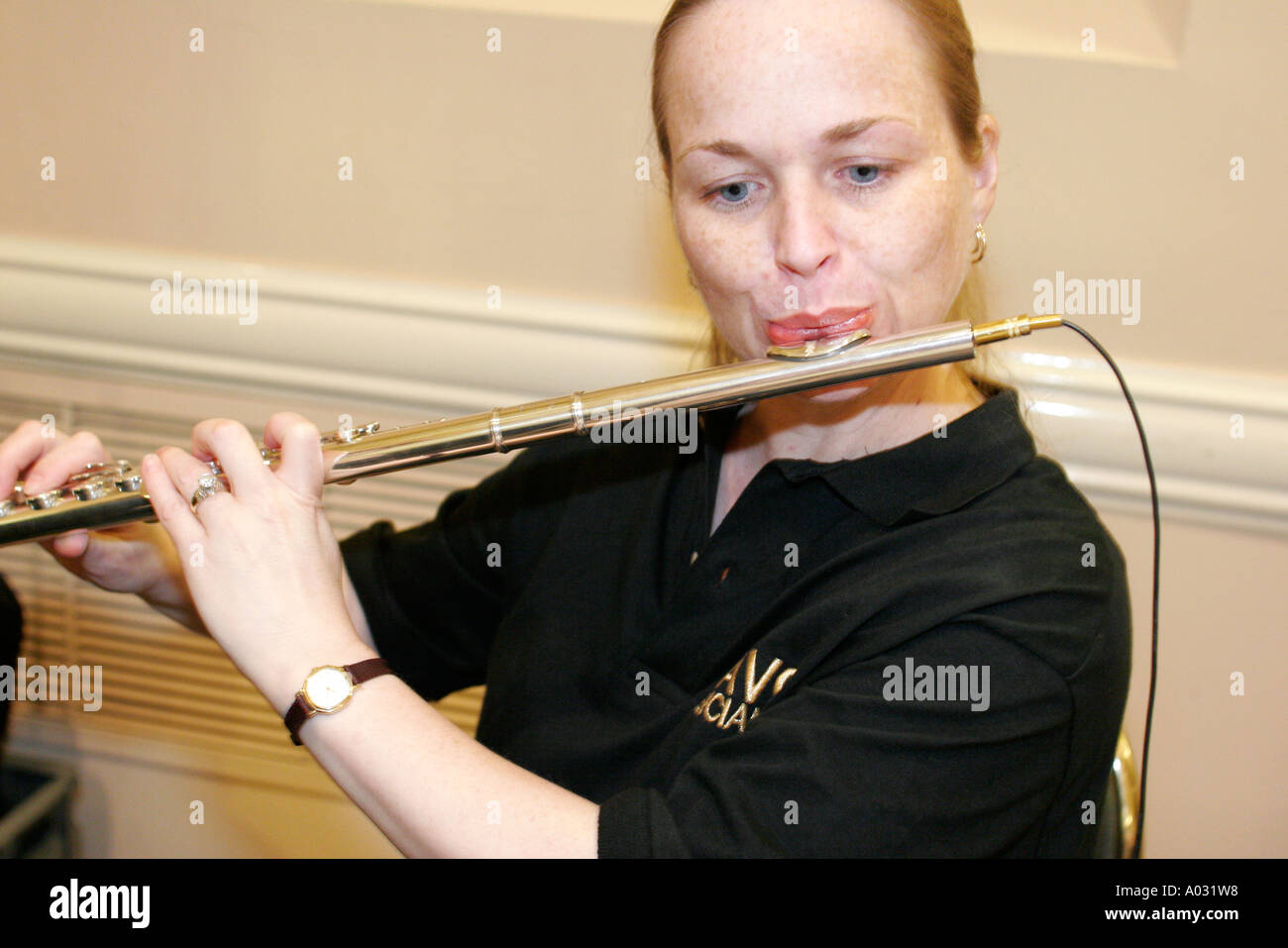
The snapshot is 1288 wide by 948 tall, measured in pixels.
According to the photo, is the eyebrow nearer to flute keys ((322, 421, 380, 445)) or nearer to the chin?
the chin

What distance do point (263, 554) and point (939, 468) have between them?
485 mm

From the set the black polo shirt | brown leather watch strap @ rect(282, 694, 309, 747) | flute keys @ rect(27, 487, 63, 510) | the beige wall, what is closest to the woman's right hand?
flute keys @ rect(27, 487, 63, 510)

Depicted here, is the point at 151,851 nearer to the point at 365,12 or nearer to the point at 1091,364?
the point at 365,12

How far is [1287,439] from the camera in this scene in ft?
3.88

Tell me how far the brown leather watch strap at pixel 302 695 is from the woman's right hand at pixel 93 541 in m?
0.33

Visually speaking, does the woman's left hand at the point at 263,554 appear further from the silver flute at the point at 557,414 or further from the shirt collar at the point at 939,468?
the shirt collar at the point at 939,468

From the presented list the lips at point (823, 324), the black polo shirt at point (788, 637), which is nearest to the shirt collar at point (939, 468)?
the black polo shirt at point (788, 637)

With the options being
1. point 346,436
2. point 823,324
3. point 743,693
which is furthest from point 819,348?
point 346,436

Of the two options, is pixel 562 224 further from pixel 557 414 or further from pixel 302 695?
A: pixel 302 695

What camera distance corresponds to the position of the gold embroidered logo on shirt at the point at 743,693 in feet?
2.52

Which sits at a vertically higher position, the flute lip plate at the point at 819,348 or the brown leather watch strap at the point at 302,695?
the flute lip plate at the point at 819,348

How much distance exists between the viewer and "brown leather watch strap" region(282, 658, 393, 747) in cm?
70

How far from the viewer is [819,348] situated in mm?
767

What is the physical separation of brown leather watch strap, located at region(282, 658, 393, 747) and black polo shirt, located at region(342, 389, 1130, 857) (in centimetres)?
17
